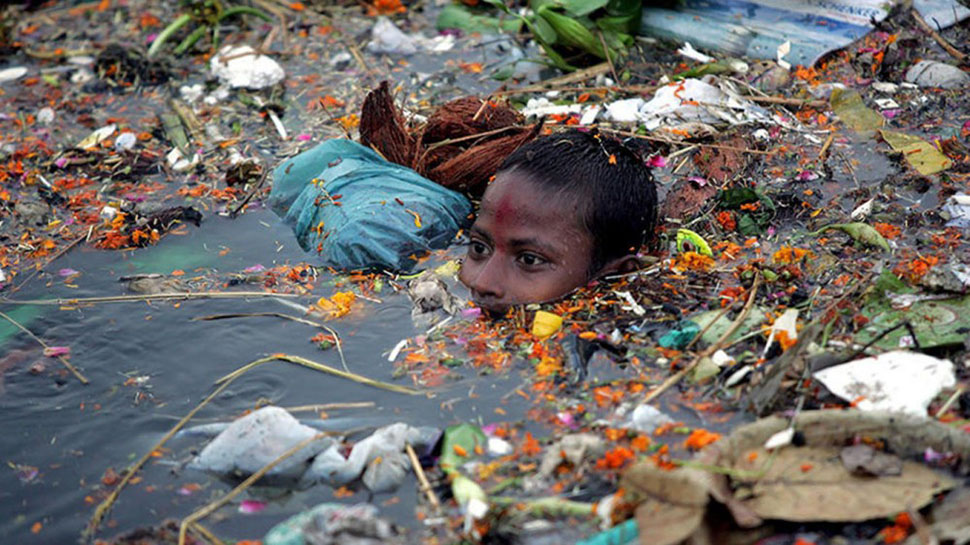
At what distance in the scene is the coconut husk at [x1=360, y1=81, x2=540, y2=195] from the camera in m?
5.10

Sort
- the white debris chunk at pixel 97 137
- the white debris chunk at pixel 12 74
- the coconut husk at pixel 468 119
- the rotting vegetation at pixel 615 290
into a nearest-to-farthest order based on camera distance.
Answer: the rotting vegetation at pixel 615 290 < the coconut husk at pixel 468 119 < the white debris chunk at pixel 97 137 < the white debris chunk at pixel 12 74

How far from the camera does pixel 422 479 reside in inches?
125

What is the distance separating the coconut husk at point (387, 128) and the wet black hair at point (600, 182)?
1046 millimetres

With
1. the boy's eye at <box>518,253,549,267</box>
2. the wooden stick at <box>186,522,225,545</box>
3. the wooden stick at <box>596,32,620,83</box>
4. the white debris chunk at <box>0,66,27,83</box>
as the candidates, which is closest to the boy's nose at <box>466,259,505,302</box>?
the boy's eye at <box>518,253,549,267</box>

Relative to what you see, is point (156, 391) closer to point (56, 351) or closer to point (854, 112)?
point (56, 351)

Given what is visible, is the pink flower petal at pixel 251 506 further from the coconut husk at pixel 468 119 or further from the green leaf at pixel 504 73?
the green leaf at pixel 504 73

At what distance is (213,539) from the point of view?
9.95ft

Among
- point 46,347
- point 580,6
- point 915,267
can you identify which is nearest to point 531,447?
point 915,267

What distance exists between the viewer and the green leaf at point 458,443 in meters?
3.23

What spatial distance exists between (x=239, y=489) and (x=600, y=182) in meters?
1.96

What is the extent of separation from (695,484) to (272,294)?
245 centimetres

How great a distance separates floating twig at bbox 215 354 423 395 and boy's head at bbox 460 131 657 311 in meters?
0.59

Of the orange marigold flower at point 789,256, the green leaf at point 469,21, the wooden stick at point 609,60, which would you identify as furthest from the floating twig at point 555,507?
the green leaf at point 469,21

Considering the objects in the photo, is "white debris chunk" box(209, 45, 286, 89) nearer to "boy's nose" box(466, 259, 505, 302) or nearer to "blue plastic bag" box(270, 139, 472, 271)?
"blue plastic bag" box(270, 139, 472, 271)
